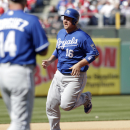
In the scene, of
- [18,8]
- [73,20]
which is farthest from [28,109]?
[73,20]

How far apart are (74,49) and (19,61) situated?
1.60m

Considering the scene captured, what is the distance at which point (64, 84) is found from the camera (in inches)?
179

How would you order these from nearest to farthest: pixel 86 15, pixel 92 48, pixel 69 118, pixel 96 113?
pixel 92 48 < pixel 69 118 < pixel 96 113 < pixel 86 15

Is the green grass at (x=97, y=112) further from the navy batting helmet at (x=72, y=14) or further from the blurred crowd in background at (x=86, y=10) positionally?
the blurred crowd in background at (x=86, y=10)

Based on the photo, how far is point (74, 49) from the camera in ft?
14.6

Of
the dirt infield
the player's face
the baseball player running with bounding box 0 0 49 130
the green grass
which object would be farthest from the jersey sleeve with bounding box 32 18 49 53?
the green grass

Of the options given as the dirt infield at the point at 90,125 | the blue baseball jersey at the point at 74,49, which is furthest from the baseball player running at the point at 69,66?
the dirt infield at the point at 90,125

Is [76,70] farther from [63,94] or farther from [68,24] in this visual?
[68,24]

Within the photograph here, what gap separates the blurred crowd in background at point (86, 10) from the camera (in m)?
10.8

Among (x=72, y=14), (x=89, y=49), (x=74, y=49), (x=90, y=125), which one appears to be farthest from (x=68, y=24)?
(x=90, y=125)

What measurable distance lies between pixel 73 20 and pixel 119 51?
20.4 feet

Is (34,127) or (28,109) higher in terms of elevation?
(28,109)

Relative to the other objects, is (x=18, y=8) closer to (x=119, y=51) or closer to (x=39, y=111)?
(x=39, y=111)

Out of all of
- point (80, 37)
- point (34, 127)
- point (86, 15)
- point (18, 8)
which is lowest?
point (34, 127)
